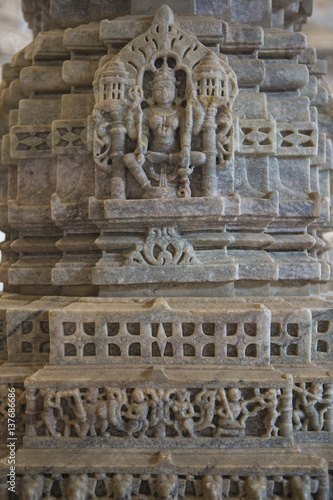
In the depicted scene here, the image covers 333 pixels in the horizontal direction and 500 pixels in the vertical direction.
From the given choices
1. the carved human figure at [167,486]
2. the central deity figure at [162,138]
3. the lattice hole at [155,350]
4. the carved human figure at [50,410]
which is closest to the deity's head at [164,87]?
the central deity figure at [162,138]

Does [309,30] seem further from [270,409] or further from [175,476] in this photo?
[175,476]

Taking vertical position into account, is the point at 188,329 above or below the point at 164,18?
below

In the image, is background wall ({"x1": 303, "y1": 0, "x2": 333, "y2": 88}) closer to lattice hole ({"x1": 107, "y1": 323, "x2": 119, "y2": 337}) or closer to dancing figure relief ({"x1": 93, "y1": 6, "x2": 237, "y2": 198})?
dancing figure relief ({"x1": 93, "y1": 6, "x2": 237, "y2": 198})

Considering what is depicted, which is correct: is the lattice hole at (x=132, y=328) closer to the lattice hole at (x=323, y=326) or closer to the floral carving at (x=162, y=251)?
the floral carving at (x=162, y=251)

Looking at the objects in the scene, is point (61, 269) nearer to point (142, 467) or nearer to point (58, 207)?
point (58, 207)

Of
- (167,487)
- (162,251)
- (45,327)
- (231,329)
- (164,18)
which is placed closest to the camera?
(167,487)

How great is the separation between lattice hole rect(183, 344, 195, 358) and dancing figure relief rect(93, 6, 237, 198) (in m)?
1.00

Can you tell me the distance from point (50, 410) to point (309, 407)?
1525 mm

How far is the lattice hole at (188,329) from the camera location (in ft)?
9.07

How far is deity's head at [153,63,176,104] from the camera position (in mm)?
3074

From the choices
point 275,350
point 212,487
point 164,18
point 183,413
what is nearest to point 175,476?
point 212,487

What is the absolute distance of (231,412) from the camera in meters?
2.56

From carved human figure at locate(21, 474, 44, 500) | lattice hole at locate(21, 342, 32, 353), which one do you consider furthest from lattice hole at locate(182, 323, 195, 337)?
carved human figure at locate(21, 474, 44, 500)

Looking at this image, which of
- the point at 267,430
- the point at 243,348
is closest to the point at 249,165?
the point at 243,348
